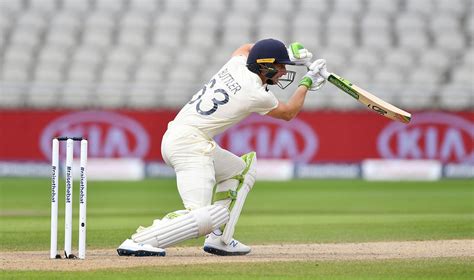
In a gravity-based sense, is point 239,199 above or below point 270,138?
above

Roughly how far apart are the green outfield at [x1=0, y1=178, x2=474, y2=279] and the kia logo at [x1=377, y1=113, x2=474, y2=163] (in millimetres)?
579

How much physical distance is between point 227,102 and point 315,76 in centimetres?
67

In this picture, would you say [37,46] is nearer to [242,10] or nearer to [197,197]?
[242,10]

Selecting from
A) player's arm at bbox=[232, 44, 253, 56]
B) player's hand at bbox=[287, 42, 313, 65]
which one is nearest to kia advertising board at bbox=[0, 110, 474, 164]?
player's arm at bbox=[232, 44, 253, 56]

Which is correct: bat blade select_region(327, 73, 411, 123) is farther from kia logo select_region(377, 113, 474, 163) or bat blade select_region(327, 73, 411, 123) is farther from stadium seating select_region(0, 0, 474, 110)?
stadium seating select_region(0, 0, 474, 110)

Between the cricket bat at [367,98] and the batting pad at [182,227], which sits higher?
the cricket bat at [367,98]

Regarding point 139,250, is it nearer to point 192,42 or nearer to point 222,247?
Answer: point 222,247

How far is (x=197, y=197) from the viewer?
7543mm

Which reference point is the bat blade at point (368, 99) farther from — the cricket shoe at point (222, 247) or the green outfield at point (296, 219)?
the cricket shoe at point (222, 247)

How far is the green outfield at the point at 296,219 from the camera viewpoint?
274 inches

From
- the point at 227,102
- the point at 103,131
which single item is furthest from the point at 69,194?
the point at 103,131

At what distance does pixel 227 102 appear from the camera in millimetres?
7688

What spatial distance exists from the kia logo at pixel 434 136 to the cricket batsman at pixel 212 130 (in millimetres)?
11195

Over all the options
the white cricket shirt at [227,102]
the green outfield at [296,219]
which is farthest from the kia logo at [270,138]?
the white cricket shirt at [227,102]
